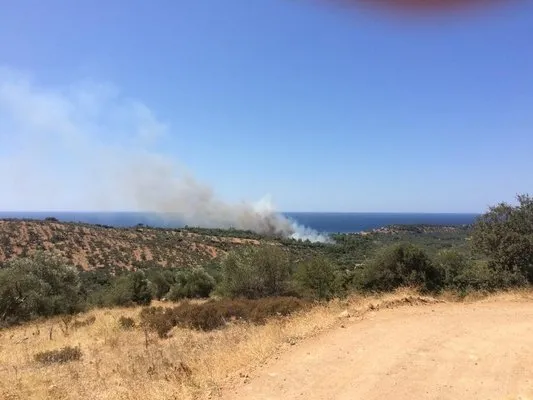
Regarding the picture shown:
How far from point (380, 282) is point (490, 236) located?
6483 millimetres

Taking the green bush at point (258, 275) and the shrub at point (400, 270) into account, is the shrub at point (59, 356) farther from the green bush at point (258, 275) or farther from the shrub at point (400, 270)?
the green bush at point (258, 275)

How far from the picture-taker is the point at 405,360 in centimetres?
800

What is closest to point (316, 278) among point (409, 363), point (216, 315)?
point (216, 315)

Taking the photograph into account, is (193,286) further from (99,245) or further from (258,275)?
(99,245)

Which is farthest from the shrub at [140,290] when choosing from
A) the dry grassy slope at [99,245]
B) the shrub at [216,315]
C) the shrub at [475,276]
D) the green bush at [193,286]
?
the dry grassy slope at [99,245]

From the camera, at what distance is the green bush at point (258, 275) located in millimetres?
28484

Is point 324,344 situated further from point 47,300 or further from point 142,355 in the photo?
point 47,300

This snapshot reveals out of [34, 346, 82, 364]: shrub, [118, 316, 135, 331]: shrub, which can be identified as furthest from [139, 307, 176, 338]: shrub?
[34, 346, 82, 364]: shrub

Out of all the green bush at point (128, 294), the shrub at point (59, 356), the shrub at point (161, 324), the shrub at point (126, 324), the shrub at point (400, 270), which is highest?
the shrub at point (400, 270)

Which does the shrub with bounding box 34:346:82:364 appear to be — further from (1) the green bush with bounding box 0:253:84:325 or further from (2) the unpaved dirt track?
(1) the green bush with bounding box 0:253:84:325

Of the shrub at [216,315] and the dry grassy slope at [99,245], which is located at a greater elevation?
the shrub at [216,315]

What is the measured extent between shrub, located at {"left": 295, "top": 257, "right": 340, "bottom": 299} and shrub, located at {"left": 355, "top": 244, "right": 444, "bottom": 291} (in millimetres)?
3013

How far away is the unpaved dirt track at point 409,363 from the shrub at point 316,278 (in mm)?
15440

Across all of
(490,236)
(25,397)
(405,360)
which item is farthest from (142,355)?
(490,236)
